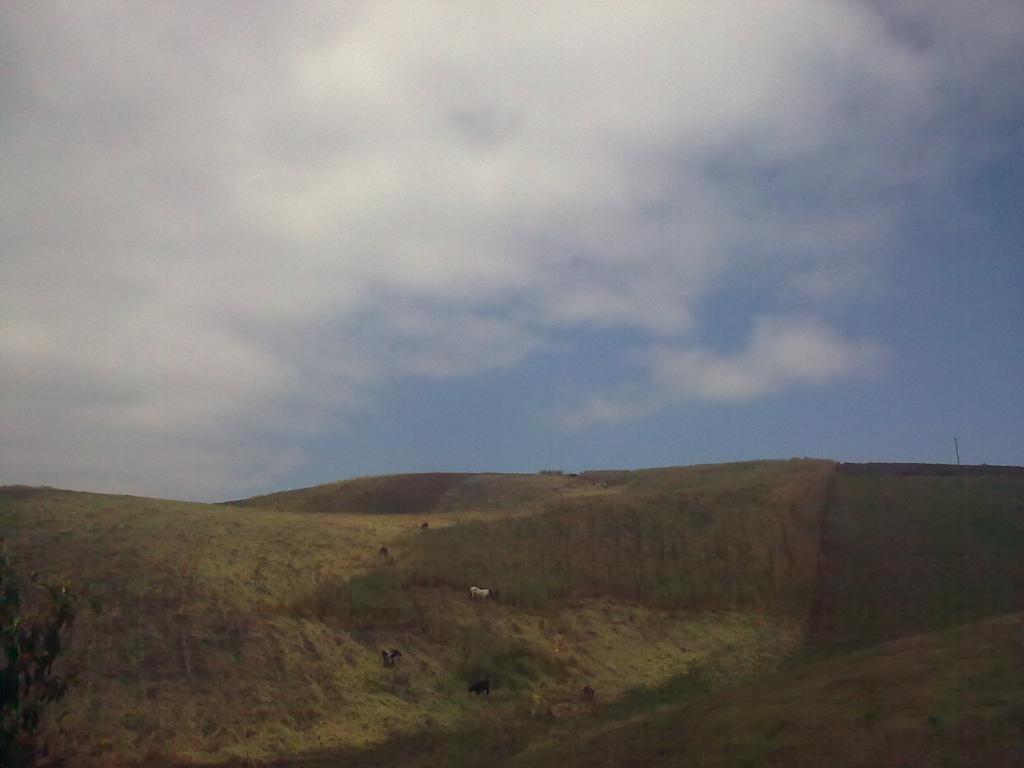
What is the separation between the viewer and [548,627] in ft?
101

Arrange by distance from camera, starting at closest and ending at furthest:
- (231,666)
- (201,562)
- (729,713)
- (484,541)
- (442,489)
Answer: (729,713), (231,666), (201,562), (484,541), (442,489)

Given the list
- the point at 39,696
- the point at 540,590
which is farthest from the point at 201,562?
the point at 39,696

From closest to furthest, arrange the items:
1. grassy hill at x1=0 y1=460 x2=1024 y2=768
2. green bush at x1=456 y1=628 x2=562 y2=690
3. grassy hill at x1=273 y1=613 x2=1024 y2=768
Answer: grassy hill at x1=273 y1=613 x2=1024 y2=768 < grassy hill at x1=0 y1=460 x2=1024 y2=768 < green bush at x1=456 y1=628 x2=562 y2=690

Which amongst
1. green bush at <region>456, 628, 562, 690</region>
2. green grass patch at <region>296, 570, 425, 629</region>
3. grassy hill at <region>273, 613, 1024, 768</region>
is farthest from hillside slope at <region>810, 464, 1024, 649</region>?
green grass patch at <region>296, 570, 425, 629</region>

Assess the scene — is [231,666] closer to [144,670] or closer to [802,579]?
[144,670]

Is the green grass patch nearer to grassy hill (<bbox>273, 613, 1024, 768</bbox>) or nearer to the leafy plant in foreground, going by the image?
grassy hill (<bbox>273, 613, 1024, 768</bbox>)

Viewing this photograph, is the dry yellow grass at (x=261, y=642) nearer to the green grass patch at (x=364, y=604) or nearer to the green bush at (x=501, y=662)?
the green bush at (x=501, y=662)

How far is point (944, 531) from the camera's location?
43.0 m

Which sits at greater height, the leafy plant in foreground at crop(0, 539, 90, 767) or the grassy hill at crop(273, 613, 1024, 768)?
the leafy plant in foreground at crop(0, 539, 90, 767)

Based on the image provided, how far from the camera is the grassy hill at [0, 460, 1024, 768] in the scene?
16359mm

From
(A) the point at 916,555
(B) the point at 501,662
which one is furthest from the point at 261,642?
(A) the point at 916,555

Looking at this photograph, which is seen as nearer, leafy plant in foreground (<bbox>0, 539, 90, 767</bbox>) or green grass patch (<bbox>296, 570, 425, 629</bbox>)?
leafy plant in foreground (<bbox>0, 539, 90, 767</bbox>)

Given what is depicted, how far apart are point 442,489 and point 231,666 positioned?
44946 millimetres

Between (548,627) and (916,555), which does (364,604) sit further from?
(916,555)
